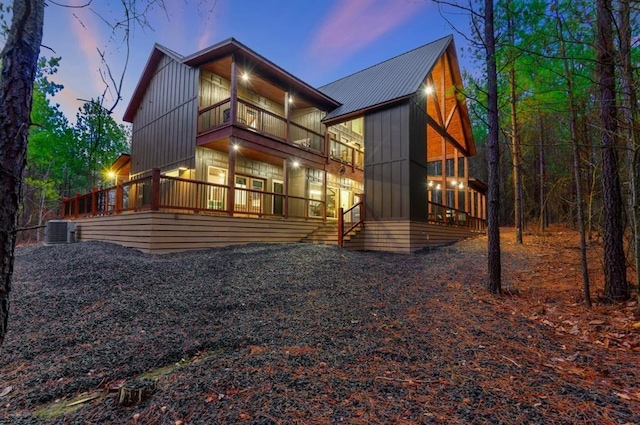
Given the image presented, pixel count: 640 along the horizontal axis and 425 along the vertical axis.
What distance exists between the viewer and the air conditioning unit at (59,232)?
10336 mm

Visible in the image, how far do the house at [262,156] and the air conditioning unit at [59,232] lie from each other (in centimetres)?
37

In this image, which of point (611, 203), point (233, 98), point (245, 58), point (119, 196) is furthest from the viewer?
point (245, 58)

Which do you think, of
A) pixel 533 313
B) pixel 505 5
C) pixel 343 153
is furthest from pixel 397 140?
pixel 533 313

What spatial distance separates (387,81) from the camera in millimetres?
13219

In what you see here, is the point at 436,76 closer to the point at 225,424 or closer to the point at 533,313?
the point at 533,313

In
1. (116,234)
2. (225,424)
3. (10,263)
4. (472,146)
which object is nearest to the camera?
(10,263)

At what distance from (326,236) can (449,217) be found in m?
7.68

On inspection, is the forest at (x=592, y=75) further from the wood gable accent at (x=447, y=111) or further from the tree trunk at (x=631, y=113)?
the wood gable accent at (x=447, y=111)

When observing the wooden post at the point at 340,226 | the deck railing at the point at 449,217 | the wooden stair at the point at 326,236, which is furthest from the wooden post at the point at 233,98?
the deck railing at the point at 449,217

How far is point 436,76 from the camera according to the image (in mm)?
14180

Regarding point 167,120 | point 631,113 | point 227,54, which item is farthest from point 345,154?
point 631,113

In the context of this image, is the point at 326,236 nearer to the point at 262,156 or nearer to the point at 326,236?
the point at 326,236

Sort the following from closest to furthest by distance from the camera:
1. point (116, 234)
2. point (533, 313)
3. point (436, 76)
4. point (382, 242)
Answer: point (533, 313) < point (116, 234) < point (382, 242) < point (436, 76)

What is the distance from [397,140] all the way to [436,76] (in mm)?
5540
